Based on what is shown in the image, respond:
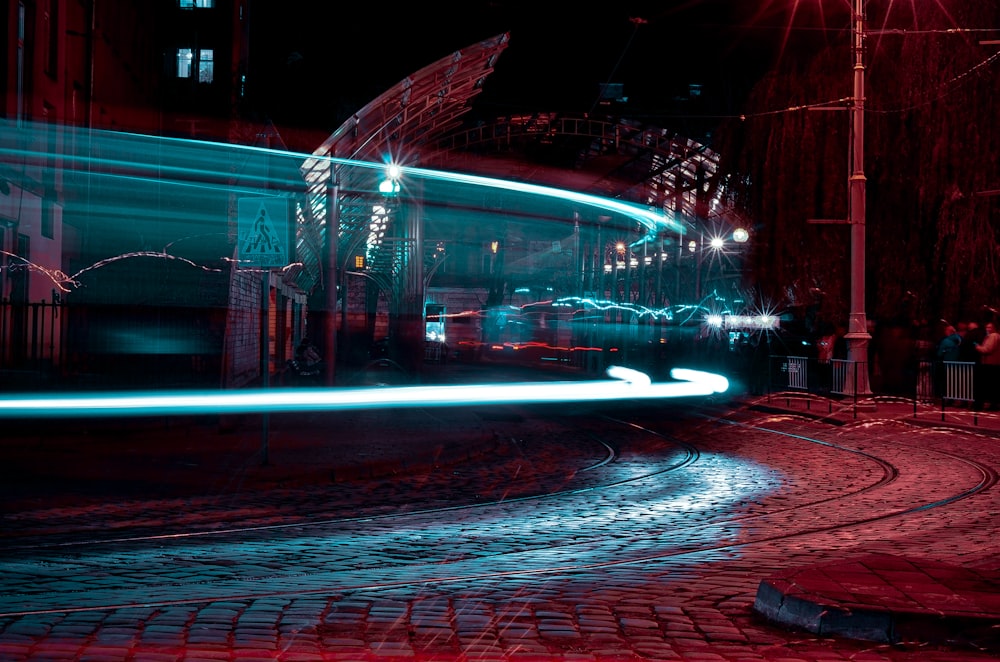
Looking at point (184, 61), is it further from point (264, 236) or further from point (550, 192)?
point (264, 236)

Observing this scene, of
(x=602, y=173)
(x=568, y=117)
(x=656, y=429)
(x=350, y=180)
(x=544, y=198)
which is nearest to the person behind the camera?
(x=656, y=429)

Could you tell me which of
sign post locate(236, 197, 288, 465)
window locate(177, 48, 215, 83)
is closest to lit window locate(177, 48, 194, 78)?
window locate(177, 48, 215, 83)

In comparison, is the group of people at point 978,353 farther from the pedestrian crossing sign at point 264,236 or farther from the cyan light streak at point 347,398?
the pedestrian crossing sign at point 264,236

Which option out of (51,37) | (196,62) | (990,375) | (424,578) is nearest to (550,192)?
(990,375)

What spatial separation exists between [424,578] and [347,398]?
44.4ft

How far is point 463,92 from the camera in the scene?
3180 cm

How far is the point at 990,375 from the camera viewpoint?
20828 mm

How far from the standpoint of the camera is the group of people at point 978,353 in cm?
2083

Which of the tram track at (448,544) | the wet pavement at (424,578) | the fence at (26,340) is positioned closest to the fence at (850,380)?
the wet pavement at (424,578)

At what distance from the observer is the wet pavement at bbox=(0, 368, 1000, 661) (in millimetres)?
5426

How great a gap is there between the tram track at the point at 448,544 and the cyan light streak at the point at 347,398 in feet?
10.9

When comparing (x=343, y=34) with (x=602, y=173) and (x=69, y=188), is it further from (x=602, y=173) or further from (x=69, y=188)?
(x=602, y=173)

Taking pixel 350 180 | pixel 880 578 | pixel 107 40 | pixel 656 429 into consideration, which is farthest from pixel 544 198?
pixel 880 578

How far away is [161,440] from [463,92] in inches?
732
